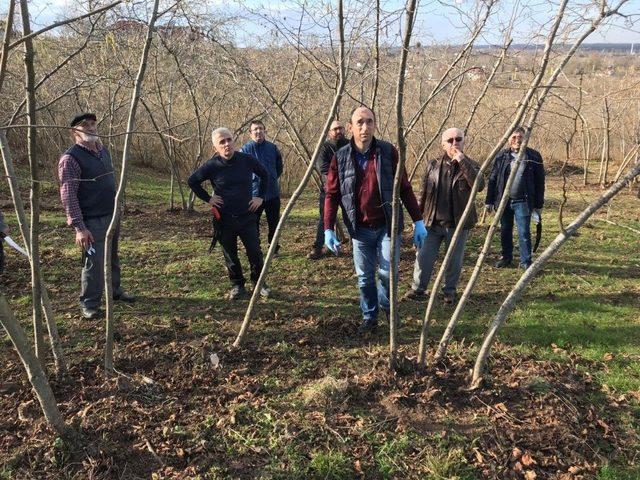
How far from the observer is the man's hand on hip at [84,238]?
395cm

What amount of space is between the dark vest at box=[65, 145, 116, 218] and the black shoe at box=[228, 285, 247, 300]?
4.59ft

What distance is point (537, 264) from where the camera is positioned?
2592 millimetres

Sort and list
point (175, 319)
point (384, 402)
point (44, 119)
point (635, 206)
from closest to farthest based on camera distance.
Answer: point (384, 402), point (175, 319), point (635, 206), point (44, 119)

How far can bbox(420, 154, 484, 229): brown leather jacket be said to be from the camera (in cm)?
414

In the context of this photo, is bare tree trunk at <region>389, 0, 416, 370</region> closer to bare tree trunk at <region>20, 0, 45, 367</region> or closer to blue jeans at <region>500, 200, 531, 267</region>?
bare tree trunk at <region>20, 0, 45, 367</region>

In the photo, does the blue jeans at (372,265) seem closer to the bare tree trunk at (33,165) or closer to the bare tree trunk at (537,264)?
the bare tree trunk at (537,264)

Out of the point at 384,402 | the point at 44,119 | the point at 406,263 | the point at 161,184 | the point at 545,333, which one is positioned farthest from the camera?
the point at 161,184

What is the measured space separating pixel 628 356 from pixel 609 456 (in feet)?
4.43

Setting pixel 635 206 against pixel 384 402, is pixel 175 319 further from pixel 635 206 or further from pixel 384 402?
pixel 635 206

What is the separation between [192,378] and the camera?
10.5 feet

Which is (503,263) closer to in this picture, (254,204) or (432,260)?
(432,260)

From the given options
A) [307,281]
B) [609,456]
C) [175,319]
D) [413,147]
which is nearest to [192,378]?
[175,319]

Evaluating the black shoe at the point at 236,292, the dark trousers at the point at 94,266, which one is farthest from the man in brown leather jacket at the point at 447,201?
the dark trousers at the point at 94,266

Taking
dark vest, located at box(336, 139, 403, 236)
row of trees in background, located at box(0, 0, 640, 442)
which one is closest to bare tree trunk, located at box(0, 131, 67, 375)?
row of trees in background, located at box(0, 0, 640, 442)
